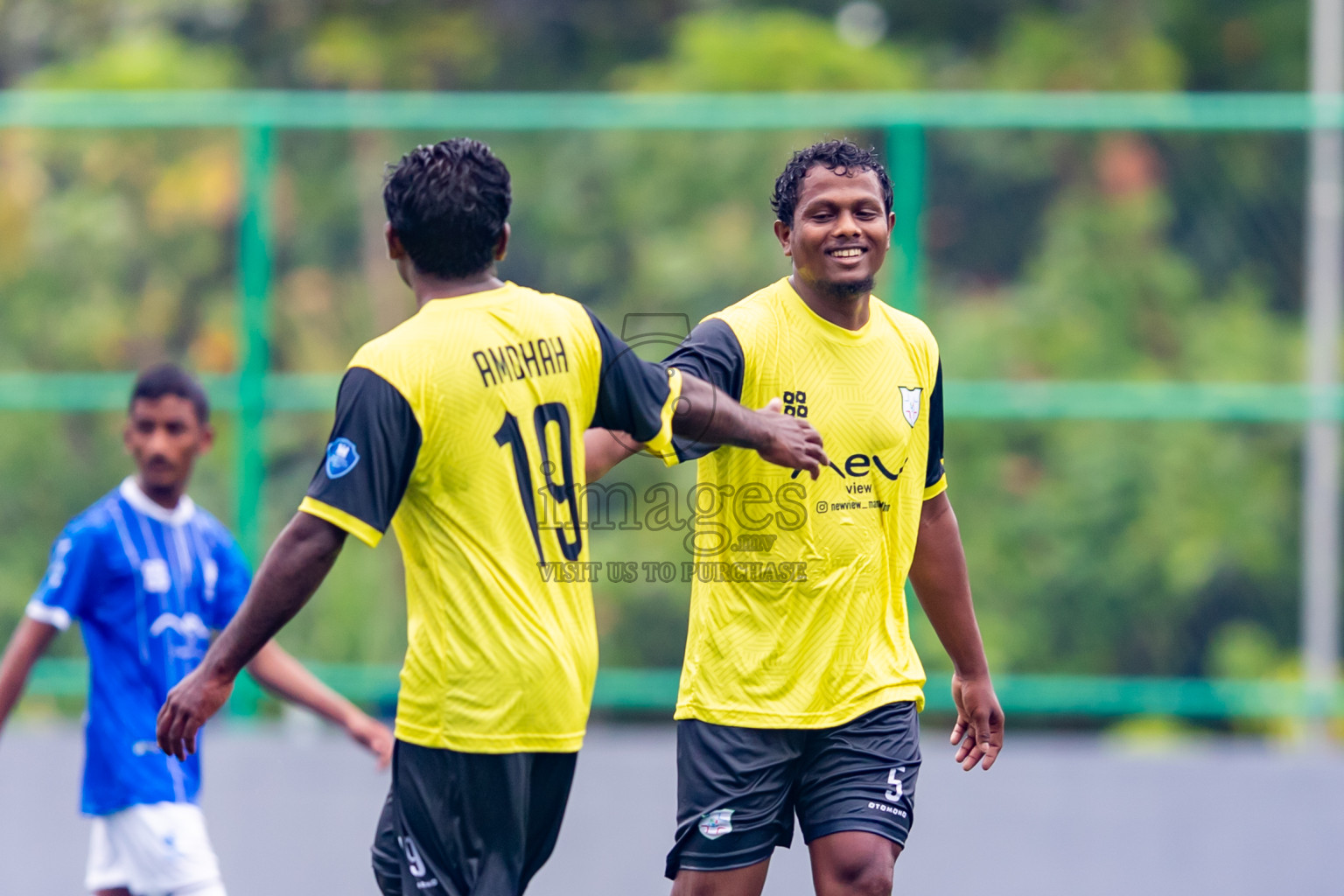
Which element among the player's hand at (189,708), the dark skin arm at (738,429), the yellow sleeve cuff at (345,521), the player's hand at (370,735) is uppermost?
the dark skin arm at (738,429)

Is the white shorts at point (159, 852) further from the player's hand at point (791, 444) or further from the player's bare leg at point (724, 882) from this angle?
the player's hand at point (791, 444)

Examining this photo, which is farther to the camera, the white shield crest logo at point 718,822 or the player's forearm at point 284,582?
the white shield crest logo at point 718,822

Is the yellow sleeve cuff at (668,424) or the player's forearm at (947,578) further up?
the yellow sleeve cuff at (668,424)

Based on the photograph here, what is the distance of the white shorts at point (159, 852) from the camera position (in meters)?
4.45

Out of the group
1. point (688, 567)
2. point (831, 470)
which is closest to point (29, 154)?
point (688, 567)

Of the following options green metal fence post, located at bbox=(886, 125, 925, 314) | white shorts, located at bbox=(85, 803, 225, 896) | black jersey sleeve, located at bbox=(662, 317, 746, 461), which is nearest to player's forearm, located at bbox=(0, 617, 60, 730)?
white shorts, located at bbox=(85, 803, 225, 896)

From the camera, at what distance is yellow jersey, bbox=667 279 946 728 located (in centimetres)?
377

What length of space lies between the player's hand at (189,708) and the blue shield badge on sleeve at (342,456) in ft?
1.75

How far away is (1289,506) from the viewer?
6398 mm

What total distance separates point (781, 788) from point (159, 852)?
6.37 ft

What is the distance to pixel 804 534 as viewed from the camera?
12.4ft

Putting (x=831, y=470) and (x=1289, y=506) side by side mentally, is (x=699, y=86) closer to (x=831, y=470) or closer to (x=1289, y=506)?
(x=1289, y=506)

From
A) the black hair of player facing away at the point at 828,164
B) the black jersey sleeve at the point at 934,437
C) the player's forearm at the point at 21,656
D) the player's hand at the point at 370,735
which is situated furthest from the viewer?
the player's forearm at the point at 21,656

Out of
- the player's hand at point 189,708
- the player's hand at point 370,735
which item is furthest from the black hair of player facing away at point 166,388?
the player's hand at point 189,708
